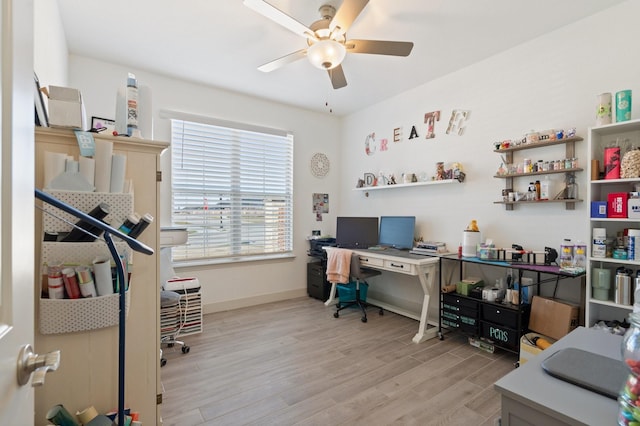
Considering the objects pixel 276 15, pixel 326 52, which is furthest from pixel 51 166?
pixel 326 52

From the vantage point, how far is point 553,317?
232 cm

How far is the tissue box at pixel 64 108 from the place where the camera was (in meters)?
1.27

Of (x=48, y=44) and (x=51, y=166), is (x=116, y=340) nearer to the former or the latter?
(x=51, y=166)

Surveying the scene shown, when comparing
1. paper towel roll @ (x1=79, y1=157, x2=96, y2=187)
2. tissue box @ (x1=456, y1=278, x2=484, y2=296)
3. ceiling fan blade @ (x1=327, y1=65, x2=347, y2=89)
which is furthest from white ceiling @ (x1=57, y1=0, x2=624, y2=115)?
tissue box @ (x1=456, y1=278, x2=484, y2=296)

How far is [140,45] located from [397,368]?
3626 mm

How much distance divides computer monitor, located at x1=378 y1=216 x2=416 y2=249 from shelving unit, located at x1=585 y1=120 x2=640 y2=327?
5.39ft

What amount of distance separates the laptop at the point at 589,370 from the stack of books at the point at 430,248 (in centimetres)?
230

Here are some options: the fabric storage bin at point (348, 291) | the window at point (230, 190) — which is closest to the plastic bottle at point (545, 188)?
the fabric storage bin at point (348, 291)

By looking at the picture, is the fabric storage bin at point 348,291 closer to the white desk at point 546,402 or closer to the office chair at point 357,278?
the office chair at point 357,278

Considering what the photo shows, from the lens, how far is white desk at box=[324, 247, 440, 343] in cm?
295

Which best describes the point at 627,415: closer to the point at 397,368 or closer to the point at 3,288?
the point at 3,288

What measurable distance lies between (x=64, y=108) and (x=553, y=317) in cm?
332

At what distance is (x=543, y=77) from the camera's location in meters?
2.65

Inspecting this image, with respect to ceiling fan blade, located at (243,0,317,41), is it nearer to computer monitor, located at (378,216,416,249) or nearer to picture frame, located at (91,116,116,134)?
picture frame, located at (91,116,116,134)
